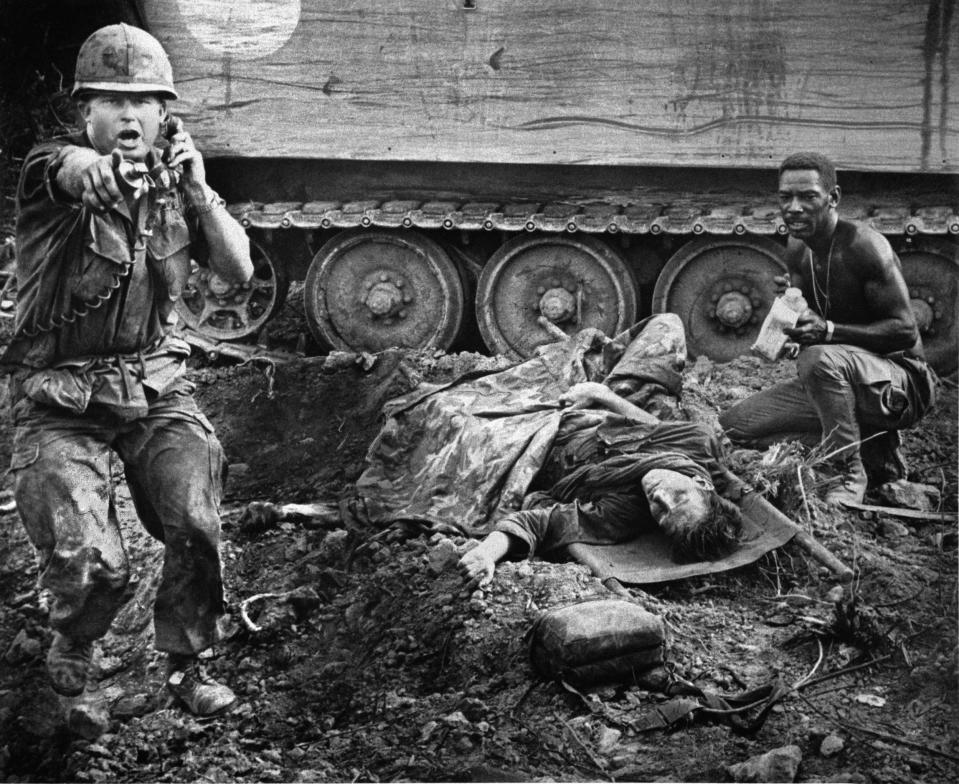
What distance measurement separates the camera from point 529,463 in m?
7.08

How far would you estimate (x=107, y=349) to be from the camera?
5.61 meters

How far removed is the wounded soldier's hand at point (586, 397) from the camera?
288 inches

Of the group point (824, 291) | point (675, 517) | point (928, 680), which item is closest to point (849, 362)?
point (824, 291)

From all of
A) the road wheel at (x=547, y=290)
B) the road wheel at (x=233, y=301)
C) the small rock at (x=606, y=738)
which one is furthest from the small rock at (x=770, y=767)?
the road wheel at (x=233, y=301)

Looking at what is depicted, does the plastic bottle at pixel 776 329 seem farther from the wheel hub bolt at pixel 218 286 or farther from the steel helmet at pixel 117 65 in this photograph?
the wheel hub bolt at pixel 218 286

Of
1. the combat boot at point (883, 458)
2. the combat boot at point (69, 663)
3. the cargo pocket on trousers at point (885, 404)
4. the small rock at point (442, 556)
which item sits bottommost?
the combat boot at point (69, 663)

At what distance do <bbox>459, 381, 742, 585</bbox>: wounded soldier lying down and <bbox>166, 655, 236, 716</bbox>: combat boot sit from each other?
3.61 ft

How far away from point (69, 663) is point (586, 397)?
2.68m

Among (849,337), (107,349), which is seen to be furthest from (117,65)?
(849,337)

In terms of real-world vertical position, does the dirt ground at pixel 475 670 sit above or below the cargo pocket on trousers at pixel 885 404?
below

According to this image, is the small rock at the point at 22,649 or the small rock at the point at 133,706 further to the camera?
the small rock at the point at 22,649

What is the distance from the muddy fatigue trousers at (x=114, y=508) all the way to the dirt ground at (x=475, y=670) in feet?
1.10

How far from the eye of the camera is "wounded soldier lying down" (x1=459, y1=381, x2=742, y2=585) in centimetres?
654

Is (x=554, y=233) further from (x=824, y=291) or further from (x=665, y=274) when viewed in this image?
(x=824, y=291)
